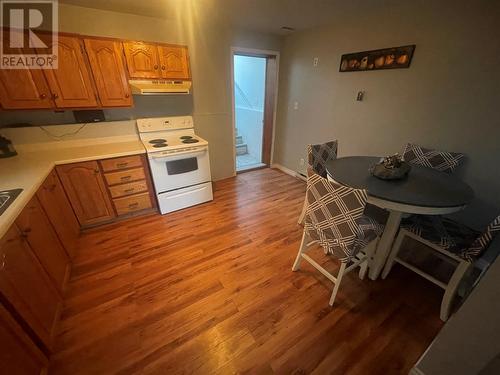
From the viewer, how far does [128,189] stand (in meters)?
2.42

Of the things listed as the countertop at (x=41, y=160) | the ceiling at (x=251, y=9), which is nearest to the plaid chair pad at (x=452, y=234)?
the ceiling at (x=251, y=9)

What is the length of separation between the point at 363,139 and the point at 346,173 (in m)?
1.26

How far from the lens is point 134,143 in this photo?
2.60 metres

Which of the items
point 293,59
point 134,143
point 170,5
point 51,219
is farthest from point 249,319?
point 293,59

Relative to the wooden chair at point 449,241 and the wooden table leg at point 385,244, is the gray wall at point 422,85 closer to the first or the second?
the wooden chair at point 449,241

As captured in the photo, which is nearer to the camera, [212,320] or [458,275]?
[458,275]

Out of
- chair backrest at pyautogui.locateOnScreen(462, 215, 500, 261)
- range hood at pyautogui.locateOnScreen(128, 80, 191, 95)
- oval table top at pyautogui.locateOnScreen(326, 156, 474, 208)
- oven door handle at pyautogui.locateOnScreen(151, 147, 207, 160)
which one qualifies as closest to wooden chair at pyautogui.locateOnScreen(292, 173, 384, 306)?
oval table top at pyautogui.locateOnScreen(326, 156, 474, 208)

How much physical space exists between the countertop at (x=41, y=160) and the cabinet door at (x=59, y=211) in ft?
0.31

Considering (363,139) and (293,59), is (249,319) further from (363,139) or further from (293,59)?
(293,59)

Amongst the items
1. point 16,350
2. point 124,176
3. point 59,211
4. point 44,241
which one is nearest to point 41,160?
point 59,211

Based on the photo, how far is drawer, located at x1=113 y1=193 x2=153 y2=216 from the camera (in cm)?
243

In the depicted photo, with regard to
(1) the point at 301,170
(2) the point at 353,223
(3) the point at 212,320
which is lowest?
(3) the point at 212,320

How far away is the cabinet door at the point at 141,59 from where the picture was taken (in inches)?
87.0

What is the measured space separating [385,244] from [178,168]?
7.64 ft
